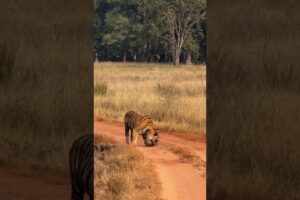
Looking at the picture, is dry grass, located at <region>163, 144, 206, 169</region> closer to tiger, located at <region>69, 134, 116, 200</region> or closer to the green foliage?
tiger, located at <region>69, 134, 116, 200</region>

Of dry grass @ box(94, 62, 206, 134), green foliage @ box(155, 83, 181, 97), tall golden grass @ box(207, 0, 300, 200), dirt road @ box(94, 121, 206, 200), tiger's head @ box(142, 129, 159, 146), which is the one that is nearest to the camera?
dirt road @ box(94, 121, 206, 200)

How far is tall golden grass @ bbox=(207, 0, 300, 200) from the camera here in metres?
5.62

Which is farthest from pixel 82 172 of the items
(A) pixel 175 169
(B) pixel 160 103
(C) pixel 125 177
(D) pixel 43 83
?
(B) pixel 160 103

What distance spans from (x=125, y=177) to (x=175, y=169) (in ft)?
2.72

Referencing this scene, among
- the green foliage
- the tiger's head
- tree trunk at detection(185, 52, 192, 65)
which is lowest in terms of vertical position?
the tiger's head

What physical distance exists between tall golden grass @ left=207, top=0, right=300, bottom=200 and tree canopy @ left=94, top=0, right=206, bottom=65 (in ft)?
11.2

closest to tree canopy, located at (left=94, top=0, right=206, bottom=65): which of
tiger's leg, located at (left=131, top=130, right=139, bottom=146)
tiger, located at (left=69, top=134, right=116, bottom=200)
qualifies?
tiger's leg, located at (left=131, top=130, right=139, bottom=146)

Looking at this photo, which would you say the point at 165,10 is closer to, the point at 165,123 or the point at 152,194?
the point at 165,123

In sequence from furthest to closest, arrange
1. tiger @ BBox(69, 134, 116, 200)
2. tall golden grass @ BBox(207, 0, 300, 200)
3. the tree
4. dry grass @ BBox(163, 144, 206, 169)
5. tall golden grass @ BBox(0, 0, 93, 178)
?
the tree → tall golden grass @ BBox(0, 0, 93, 178) → dry grass @ BBox(163, 144, 206, 169) → tall golden grass @ BBox(207, 0, 300, 200) → tiger @ BBox(69, 134, 116, 200)

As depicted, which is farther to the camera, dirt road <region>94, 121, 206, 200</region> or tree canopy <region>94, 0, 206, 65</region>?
tree canopy <region>94, 0, 206, 65</region>

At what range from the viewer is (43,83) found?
877cm

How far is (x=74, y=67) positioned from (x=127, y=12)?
52.8ft

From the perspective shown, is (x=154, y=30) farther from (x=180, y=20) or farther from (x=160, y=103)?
(x=160, y=103)

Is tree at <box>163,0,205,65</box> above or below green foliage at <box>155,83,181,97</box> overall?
above
